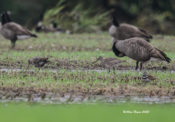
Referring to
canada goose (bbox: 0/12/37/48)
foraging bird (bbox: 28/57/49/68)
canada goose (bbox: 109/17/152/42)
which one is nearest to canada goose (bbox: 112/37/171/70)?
foraging bird (bbox: 28/57/49/68)

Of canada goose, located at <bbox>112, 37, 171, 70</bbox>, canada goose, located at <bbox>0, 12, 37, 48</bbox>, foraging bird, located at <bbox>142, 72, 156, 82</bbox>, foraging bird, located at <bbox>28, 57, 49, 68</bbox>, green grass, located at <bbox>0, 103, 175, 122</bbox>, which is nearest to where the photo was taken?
green grass, located at <bbox>0, 103, 175, 122</bbox>

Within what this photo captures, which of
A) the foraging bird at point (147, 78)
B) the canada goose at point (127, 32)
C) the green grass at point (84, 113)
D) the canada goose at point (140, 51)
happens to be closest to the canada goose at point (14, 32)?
the canada goose at point (127, 32)

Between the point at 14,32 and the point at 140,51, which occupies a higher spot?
the point at 14,32

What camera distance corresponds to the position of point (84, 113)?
9250 millimetres

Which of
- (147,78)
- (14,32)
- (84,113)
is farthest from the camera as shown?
(14,32)

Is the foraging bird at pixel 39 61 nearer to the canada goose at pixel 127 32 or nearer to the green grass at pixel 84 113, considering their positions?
the canada goose at pixel 127 32

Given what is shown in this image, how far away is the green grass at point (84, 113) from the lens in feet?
28.5

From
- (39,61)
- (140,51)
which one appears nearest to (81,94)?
(140,51)

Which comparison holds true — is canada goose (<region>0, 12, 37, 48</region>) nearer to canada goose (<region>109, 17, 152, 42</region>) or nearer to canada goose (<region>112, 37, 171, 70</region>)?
canada goose (<region>109, 17, 152, 42</region>)

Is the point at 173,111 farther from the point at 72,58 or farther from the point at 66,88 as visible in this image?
the point at 72,58

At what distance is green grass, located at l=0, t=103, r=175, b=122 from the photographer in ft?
28.5

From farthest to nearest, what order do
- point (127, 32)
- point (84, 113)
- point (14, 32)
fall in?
point (14, 32), point (127, 32), point (84, 113)

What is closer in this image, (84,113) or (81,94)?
(84,113)

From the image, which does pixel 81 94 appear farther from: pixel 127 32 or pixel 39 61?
pixel 127 32
